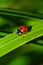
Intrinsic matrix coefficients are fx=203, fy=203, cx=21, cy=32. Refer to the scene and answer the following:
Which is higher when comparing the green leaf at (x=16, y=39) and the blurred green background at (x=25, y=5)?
the blurred green background at (x=25, y=5)

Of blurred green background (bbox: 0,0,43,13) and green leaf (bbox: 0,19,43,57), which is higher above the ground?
blurred green background (bbox: 0,0,43,13)

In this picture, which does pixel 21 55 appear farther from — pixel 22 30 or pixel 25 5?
pixel 25 5

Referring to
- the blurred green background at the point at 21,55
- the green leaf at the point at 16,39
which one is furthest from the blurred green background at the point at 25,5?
the green leaf at the point at 16,39

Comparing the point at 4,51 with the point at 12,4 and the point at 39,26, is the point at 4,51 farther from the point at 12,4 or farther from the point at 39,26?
the point at 12,4

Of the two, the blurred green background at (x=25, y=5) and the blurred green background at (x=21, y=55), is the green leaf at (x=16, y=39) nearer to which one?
the blurred green background at (x=21, y=55)

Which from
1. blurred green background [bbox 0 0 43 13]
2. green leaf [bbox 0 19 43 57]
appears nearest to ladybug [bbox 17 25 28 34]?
green leaf [bbox 0 19 43 57]

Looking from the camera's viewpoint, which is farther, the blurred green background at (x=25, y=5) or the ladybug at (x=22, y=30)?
the blurred green background at (x=25, y=5)

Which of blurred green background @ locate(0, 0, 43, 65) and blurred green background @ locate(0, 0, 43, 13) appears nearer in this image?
blurred green background @ locate(0, 0, 43, 65)

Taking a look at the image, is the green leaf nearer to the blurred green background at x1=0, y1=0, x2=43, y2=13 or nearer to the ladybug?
the ladybug

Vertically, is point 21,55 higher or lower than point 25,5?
lower

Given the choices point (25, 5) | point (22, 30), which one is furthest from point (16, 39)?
point (25, 5)

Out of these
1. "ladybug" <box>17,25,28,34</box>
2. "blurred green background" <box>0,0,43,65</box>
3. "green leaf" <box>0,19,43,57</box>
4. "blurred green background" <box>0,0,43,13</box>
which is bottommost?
"blurred green background" <box>0,0,43,65</box>
